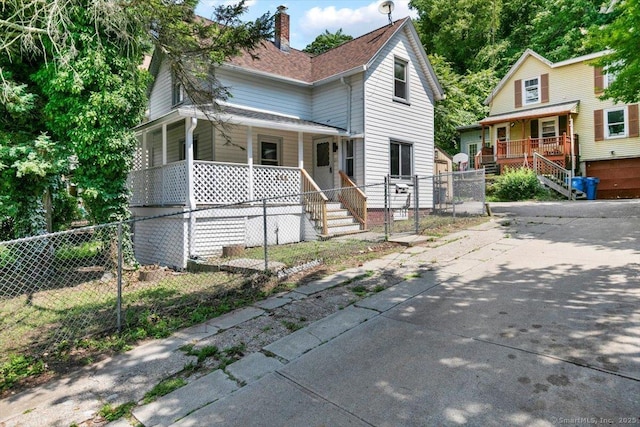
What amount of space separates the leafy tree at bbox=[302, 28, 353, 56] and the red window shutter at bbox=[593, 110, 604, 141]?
22.0m

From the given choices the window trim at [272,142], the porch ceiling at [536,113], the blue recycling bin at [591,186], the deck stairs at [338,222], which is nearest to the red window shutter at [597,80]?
the porch ceiling at [536,113]

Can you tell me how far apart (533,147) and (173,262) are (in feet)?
69.9

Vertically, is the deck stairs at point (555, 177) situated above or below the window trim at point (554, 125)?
below

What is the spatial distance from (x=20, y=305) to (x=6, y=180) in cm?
242

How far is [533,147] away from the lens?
22203 mm

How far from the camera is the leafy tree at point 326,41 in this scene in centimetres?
3544

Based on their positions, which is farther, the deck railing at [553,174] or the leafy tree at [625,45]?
the deck railing at [553,174]

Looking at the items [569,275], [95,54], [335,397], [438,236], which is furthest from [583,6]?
[335,397]

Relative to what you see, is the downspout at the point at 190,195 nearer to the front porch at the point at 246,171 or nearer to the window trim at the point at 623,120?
the front porch at the point at 246,171

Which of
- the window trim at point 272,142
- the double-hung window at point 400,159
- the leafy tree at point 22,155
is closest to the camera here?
the leafy tree at point 22,155

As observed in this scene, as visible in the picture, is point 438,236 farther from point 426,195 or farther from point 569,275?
point 426,195

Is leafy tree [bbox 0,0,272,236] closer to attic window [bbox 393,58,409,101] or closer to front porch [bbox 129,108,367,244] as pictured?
front porch [bbox 129,108,367,244]

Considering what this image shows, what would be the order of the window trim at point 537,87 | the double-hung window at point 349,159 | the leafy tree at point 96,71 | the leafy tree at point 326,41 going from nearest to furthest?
the leafy tree at point 96,71 → the double-hung window at point 349,159 → the window trim at point 537,87 → the leafy tree at point 326,41

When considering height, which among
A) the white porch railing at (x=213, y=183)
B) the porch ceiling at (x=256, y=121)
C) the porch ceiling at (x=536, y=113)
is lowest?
the white porch railing at (x=213, y=183)
